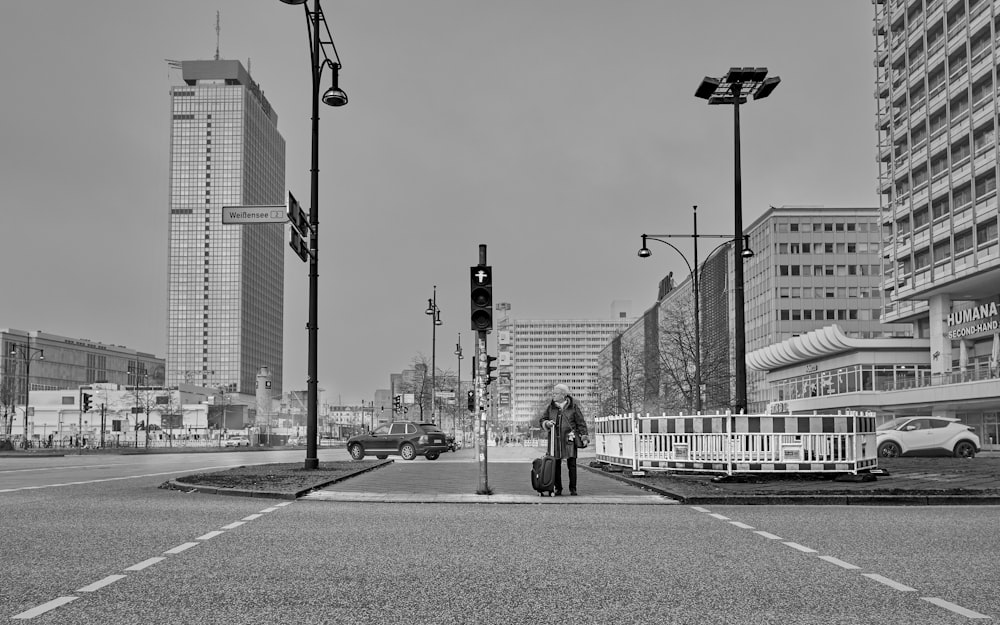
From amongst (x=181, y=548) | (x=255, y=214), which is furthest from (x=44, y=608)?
(x=255, y=214)

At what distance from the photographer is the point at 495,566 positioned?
8.00 metres

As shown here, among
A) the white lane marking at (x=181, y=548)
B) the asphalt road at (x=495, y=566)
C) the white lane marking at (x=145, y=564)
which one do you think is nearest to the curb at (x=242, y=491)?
the asphalt road at (x=495, y=566)

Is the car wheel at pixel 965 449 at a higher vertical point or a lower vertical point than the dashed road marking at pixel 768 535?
lower

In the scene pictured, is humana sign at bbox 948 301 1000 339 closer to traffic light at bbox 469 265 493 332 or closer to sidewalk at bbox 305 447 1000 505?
sidewalk at bbox 305 447 1000 505

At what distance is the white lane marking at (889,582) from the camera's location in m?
6.91

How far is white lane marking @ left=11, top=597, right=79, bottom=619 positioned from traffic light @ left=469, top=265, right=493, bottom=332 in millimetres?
9712

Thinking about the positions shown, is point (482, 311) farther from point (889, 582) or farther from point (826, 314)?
point (826, 314)

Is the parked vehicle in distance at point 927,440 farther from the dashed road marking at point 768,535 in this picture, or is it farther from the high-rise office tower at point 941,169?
the high-rise office tower at point 941,169

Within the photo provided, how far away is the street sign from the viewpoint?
19.0 m

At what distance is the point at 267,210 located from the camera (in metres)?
19.4

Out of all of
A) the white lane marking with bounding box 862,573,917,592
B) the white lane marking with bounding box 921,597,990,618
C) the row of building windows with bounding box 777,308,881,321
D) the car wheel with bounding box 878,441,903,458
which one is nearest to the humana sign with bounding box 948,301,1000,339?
the car wheel with bounding box 878,441,903,458

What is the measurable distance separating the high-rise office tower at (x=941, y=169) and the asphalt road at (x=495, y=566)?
5340 cm

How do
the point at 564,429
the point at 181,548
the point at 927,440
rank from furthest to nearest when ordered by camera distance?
the point at 927,440, the point at 564,429, the point at 181,548

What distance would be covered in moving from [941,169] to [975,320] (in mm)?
10266
